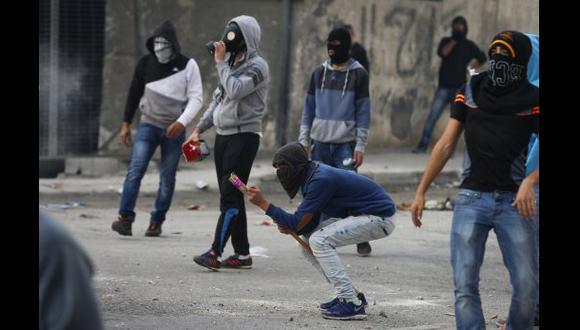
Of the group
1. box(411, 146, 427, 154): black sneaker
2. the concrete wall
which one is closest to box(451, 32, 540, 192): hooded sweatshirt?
the concrete wall

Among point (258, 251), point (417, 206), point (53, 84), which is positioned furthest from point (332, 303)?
point (53, 84)

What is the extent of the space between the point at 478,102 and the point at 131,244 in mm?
4792

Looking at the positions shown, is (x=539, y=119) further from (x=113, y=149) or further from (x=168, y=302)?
(x=113, y=149)

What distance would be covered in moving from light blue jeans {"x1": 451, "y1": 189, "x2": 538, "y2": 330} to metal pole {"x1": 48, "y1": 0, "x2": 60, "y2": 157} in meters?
9.72

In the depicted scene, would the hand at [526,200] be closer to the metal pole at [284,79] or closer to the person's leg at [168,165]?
the person's leg at [168,165]

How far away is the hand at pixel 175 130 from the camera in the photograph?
9.73 m

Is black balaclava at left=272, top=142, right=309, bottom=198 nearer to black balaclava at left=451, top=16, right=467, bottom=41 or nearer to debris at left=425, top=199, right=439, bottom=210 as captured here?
debris at left=425, top=199, right=439, bottom=210

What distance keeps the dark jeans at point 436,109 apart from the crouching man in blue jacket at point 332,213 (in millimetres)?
10173

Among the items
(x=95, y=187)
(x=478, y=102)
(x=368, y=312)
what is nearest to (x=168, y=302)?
(x=368, y=312)

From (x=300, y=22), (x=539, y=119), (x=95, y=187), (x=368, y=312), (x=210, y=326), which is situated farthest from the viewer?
(x=300, y=22)

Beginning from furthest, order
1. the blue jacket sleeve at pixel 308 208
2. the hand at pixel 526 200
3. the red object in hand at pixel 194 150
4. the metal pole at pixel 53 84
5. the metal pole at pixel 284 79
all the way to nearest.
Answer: the metal pole at pixel 284 79
the metal pole at pixel 53 84
the red object in hand at pixel 194 150
the blue jacket sleeve at pixel 308 208
the hand at pixel 526 200

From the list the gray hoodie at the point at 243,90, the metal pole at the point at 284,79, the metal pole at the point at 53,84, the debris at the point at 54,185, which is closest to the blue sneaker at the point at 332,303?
the gray hoodie at the point at 243,90

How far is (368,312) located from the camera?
7320 millimetres

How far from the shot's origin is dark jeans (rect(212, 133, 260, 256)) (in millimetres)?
8477
